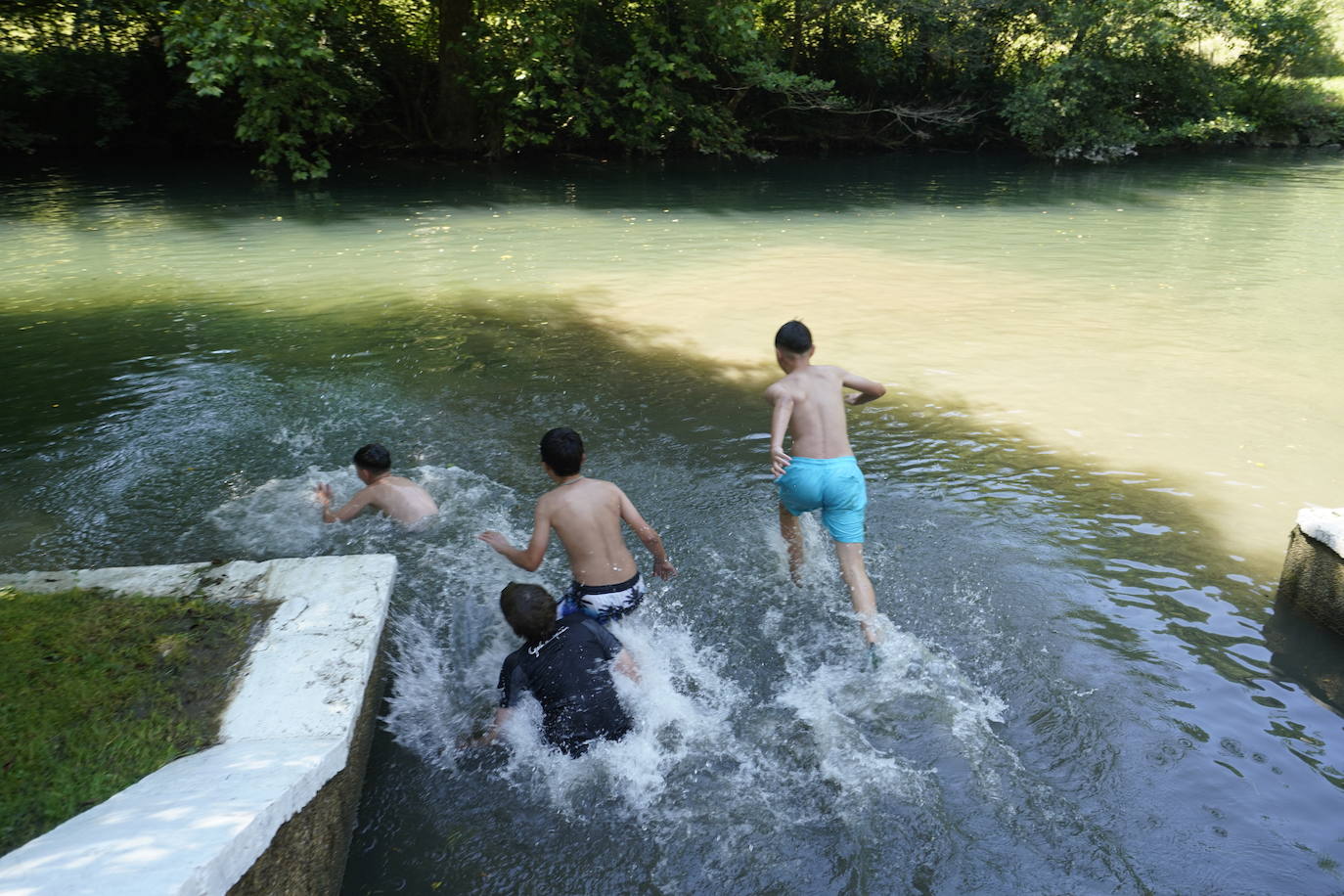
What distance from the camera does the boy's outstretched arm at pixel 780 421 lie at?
5254 millimetres

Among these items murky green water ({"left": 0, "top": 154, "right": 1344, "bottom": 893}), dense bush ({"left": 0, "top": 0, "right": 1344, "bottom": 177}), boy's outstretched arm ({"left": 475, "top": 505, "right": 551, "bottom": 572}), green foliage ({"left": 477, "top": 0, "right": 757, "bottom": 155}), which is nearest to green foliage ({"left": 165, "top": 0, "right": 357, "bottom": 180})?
dense bush ({"left": 0, "top": 0, "right": 1344, "bottom": 177})

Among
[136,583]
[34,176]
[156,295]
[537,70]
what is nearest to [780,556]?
[136,583]

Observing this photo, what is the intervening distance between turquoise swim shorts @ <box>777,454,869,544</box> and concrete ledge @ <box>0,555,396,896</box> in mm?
2415

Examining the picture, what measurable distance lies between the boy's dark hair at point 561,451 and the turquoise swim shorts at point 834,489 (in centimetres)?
126

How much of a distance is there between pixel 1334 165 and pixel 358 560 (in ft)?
109

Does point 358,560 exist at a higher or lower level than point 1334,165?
lower

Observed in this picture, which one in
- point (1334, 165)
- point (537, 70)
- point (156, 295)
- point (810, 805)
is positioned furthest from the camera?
point (1334, 165)

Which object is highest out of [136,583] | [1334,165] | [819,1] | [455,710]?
[819,1]

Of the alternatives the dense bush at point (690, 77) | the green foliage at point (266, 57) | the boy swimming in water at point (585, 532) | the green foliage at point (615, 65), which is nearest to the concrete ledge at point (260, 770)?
the boy swimming in water at point (585, 532)

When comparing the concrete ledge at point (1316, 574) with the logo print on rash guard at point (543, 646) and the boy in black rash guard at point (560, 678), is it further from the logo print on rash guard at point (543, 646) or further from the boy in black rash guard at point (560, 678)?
the logo print on rash guard at point (543, 646)

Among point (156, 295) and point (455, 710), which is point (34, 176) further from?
point (455, 710)

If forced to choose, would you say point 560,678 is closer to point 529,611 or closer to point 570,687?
point 570,687

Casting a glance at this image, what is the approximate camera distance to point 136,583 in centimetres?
512

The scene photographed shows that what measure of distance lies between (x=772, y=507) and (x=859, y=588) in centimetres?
171
